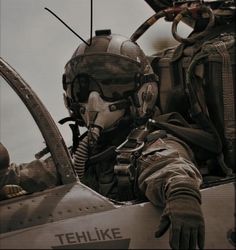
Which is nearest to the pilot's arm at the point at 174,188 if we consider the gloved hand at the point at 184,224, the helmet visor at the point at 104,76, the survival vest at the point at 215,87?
the gloved hand at the point at 184,224

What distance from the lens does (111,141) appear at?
450 centimetres

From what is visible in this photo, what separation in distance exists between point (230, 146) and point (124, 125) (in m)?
0.80

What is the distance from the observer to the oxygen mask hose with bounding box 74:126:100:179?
13.7ft

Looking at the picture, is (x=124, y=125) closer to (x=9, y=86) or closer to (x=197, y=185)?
(x=9, y=86)

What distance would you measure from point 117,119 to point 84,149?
0.34 metres

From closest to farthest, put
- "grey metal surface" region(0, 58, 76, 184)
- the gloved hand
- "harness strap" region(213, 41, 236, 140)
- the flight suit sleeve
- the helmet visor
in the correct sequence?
the gloved hand → the flight suit sleeve → "grey metal surface" region(0, 58, 76, 184) → "harness strap" region(213, 41, 236, 140) → the helmet visor

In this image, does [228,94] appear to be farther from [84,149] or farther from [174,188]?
[174,188]

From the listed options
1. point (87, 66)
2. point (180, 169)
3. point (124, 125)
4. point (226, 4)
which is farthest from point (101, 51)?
point (180, 169)

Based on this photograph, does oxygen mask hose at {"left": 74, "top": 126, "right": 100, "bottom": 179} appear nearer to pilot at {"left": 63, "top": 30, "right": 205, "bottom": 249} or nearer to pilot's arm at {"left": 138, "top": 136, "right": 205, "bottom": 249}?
pilot at {"left": 63, "top": 30, "right": 205, "bottom": 249}

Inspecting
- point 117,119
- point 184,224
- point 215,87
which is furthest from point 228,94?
point 184,224

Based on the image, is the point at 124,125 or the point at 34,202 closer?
the point at 34,202

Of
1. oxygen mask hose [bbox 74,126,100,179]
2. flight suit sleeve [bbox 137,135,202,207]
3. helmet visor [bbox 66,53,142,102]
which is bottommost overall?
oxygen mask hose [bbox 74,126,100,179]

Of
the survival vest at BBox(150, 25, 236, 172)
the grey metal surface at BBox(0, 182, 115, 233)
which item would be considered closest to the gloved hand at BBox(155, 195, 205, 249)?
the grey metal surface at BBox(0, 182, 115, 233)

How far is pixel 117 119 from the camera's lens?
4379 millimetres
